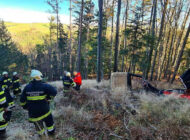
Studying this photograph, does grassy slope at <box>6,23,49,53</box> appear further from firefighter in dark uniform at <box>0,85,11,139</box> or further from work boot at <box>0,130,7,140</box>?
work boot at <box>0,130,7,140</box>

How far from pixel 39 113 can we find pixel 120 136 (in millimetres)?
2360

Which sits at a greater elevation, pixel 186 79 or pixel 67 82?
pixel 186 79

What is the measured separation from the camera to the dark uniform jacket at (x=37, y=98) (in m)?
3.09

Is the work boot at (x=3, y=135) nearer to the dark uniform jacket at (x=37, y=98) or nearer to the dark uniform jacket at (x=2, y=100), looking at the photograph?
the dark uniform jacket at (x=2, y=100)

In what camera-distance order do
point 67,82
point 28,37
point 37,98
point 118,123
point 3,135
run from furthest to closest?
point 28,37
point 67,82
point 118,123
point 3,135
point 37,98

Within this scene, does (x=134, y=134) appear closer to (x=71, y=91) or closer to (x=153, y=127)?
(x=153, y=127)

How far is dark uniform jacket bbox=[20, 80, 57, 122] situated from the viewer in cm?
309

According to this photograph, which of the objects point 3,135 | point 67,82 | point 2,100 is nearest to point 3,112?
point 2,100

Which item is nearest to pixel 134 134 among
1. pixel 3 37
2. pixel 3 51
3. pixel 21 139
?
pixel 21 139

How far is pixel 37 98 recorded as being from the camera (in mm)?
3135

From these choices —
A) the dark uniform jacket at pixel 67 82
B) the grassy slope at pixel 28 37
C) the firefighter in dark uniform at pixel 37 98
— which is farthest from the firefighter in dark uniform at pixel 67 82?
the grassy slope at pixel 28 37

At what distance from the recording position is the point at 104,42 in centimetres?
1511

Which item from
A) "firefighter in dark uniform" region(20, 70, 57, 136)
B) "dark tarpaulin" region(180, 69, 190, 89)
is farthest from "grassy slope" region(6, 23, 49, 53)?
"dark tarpaulin" region(180, 69, 190, 89)

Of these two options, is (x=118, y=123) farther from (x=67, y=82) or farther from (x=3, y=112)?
(x=67, y=82)
